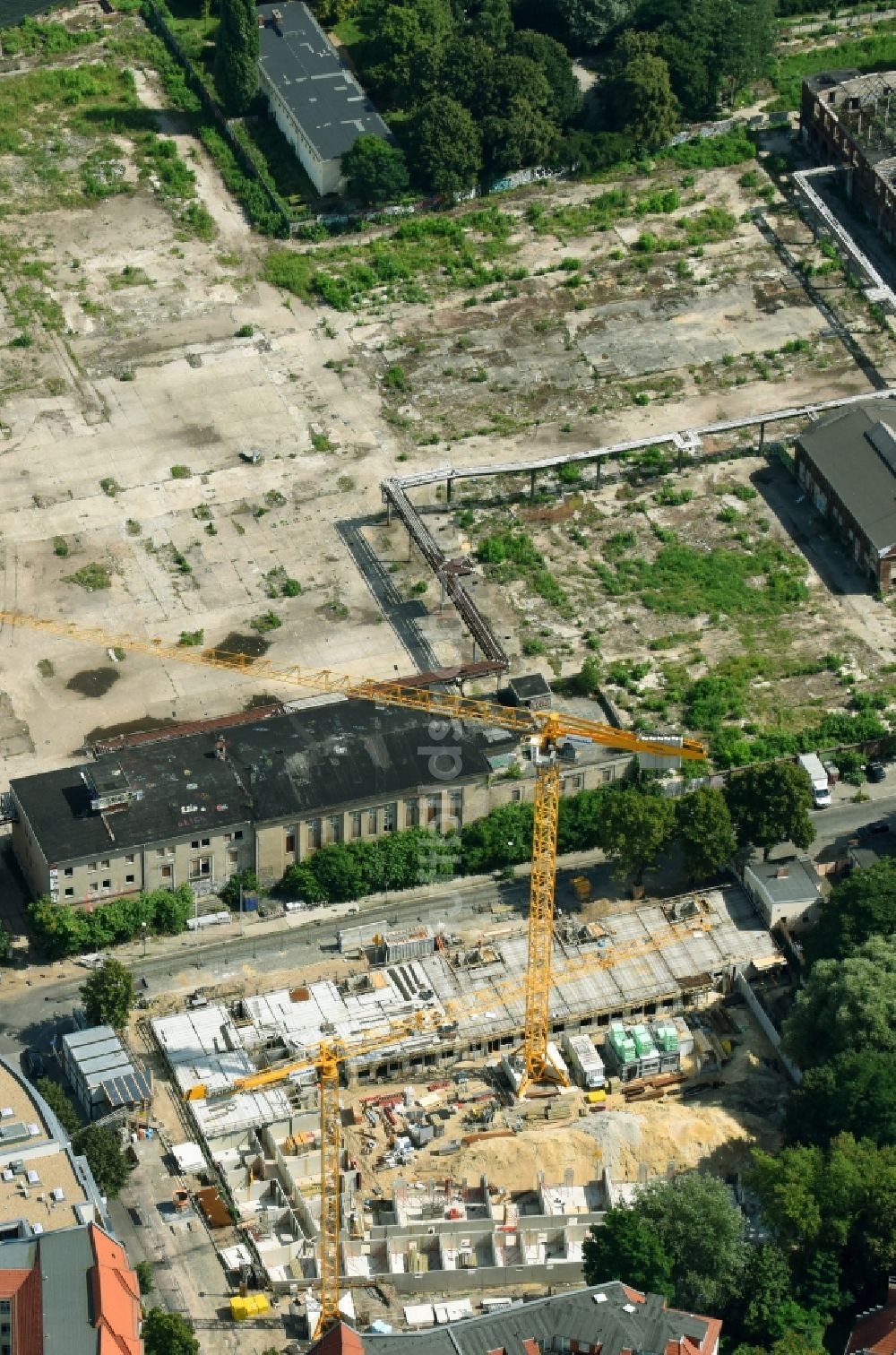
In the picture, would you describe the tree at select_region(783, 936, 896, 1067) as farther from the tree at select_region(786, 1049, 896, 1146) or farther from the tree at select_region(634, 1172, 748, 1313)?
the tree at select_region(634, 1172, 748, 1313)

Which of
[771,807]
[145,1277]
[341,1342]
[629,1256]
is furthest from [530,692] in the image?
[341,1342]

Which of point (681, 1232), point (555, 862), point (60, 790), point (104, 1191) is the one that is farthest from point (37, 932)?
point (681, 1232)

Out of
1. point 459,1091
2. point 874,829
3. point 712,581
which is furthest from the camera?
point 712,581

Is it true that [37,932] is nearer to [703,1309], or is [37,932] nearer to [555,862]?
[555,862]

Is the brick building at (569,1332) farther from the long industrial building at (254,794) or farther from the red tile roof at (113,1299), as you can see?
the long industrial building at (254,794)

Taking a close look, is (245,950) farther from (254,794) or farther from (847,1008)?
(847,1008)

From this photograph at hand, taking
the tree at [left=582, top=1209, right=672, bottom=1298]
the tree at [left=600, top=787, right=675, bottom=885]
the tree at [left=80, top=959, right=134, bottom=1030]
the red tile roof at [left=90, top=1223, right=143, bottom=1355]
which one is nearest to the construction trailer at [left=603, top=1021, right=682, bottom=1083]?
the tree at [left=600, top=787, right=675, bottom=885]
